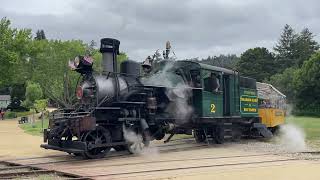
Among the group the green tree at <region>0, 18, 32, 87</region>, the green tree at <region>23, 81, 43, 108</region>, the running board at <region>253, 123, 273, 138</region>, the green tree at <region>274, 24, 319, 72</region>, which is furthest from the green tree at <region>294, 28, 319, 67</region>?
the running board at <region>253, 123, 273, 138</region>

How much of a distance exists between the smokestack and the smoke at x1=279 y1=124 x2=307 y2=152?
7244 millimetres

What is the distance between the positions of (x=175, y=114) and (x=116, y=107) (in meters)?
2.69

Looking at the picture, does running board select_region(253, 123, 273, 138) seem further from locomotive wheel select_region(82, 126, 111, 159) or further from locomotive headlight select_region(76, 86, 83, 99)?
locomotive headlight select_region(76, 86, 83, 99)

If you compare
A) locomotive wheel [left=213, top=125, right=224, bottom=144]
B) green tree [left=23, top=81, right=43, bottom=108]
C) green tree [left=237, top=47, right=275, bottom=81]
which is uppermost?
green tree [left=237, top=47, right=275, bottom=81]

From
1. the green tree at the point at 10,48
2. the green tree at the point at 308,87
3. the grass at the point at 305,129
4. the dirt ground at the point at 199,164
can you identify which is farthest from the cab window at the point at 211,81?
the green tree at the point at 308,87

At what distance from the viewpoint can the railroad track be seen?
12406mm

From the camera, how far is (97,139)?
15.9 m

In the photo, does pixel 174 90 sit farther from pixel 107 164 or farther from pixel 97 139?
pixel 107 164

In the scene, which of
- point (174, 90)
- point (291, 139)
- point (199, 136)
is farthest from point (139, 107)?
point (291, 139)

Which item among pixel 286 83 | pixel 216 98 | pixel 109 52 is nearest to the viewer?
pixel 109 52

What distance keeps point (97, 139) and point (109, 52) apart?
2.99 metres

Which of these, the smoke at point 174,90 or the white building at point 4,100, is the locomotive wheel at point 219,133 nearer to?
the smoke at point 174,90

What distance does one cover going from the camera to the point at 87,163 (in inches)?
586

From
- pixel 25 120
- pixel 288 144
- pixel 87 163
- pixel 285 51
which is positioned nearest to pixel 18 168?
pixel 87 163
